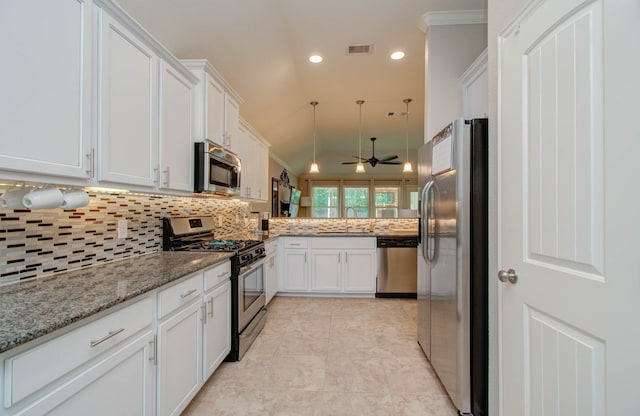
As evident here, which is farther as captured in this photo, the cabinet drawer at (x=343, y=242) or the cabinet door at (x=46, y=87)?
the cabinet drawer at (x=343, y=242)

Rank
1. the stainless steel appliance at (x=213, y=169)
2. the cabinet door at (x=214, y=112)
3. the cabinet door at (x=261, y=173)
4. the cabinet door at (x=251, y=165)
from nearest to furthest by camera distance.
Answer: the stainless steel appliance at (x=213, y=169) → the cabinet door at (x=214, y=112) → the cabinet door at (x=251, y=165) → the cabinet door at (x=261, y=173)

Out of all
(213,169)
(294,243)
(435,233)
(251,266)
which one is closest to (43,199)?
(213,169)

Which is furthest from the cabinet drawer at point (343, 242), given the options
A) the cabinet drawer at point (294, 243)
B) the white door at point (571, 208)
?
the white door at point (571, 208)

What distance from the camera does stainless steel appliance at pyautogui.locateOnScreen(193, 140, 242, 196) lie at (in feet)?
7.82

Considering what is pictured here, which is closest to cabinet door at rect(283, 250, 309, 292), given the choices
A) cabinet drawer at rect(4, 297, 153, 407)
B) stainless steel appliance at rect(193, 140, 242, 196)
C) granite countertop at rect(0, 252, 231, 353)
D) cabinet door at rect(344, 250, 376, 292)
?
cabinet door at rect(344, 250, 376, 292)

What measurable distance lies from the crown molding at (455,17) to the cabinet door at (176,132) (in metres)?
2.28

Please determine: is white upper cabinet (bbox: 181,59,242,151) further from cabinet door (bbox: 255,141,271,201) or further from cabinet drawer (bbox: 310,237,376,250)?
cabinet drawer (bbox: 310,237,376,250)

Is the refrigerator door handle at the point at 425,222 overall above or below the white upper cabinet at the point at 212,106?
below

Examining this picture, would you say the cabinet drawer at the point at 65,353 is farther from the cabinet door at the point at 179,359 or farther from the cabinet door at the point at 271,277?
the cabinet door at the point at 271,277

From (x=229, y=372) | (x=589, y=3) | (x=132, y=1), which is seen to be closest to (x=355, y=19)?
(x=132, y=1)

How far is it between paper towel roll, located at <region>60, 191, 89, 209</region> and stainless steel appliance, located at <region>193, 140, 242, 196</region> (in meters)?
0.98

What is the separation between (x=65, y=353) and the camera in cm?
96

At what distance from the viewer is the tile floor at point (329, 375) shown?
1906 mm

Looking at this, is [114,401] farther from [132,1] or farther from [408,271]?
[408,271]
